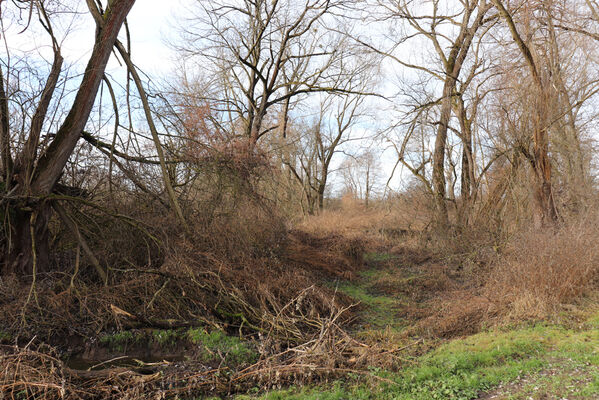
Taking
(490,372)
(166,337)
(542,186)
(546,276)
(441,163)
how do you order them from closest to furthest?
(490,372), (166,337), (546,276), (542,186), (441,163)

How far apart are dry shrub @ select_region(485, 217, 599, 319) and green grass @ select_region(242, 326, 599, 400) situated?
1095 mm

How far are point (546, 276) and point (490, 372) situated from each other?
3435 millimetres

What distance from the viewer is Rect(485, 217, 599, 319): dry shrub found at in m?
7.54

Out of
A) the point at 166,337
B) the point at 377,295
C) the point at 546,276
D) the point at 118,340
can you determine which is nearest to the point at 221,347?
the point at 166,337

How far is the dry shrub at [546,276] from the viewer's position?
754cm

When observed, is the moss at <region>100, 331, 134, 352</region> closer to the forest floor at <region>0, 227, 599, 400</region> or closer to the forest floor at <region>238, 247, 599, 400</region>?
the forest floor at <region>0, 227, 599, 400</region>

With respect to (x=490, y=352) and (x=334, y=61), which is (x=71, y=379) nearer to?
(x=490, y=352)

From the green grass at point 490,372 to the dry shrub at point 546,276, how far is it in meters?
1.09

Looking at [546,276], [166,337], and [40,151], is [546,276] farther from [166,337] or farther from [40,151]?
[40,151]

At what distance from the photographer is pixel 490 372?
5.36 metres

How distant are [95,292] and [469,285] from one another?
8.69m

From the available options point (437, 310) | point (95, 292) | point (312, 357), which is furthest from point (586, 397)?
point (95, 292)

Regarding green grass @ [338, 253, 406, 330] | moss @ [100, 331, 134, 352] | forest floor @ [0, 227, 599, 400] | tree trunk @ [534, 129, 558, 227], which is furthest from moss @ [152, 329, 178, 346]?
Answer: tree trunk @ [534, 129, 558, 227]

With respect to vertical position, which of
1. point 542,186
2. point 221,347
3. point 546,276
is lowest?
point 221,347
